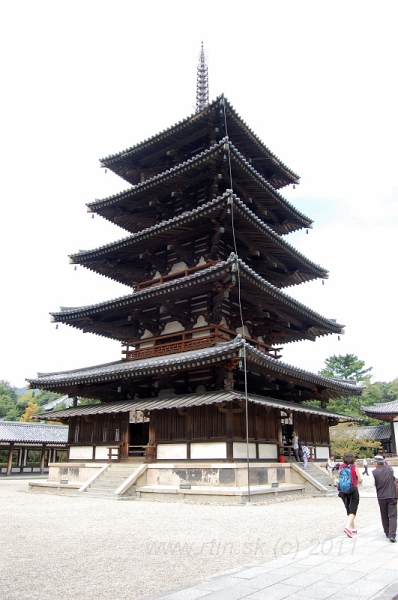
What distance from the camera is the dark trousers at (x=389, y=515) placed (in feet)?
26.9

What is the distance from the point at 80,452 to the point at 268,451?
859 cm

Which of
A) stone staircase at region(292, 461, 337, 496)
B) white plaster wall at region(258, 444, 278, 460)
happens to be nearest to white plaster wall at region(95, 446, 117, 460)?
white plaster wall at region(258, 444, 278, 460)

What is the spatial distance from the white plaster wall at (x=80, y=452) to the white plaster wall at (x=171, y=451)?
4.13 meters

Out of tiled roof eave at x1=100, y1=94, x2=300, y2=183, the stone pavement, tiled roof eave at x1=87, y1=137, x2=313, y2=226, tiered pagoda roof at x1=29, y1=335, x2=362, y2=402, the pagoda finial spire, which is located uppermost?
the pagoda finial spire

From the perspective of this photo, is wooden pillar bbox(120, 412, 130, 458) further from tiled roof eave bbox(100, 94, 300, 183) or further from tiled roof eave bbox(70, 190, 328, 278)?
tiled roof eave bbox(100, 94, 300, 183)

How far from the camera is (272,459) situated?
60.6ft

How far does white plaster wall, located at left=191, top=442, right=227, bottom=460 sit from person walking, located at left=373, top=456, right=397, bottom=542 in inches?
321

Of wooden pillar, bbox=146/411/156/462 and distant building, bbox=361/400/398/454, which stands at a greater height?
distant building, bbox=361/400/398/454

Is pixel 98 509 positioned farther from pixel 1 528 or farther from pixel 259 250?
pixel 259 250

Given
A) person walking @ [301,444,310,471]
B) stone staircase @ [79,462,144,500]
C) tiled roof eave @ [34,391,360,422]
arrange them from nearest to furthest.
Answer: tiled roof eave @ [34,391,360,422]
stone staircase @ [79,462,144,500]
person walking @ [301,444,310,471]

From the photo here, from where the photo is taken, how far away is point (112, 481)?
17672 millimetres

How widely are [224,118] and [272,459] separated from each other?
1557cm

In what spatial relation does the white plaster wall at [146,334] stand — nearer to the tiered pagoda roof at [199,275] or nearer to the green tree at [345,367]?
the tiered pagoda roof at [199,275]

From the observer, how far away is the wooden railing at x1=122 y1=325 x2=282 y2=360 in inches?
731
